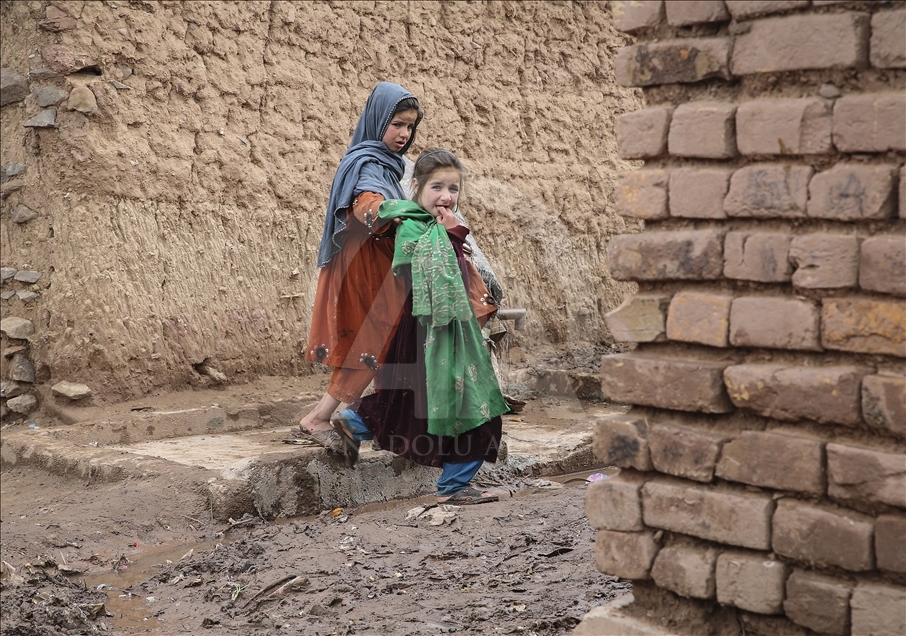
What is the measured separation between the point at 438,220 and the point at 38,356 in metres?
2.95

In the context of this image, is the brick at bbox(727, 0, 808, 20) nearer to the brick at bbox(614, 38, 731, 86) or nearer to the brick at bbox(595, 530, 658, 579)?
the brick at bbox(614, 38, 731, 86)

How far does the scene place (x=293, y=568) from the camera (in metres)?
3.64

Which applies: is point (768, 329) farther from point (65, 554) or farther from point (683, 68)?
point (65, 554)

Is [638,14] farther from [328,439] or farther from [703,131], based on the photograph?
[328,439]

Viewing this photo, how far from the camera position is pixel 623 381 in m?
2.41

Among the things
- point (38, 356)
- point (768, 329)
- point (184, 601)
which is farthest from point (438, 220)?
point (38, 356)

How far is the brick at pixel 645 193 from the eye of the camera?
7.70ft

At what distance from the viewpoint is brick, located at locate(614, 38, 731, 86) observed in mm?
2242

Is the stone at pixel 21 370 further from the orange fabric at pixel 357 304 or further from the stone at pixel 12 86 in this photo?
the orange fabric at pixel 357 304

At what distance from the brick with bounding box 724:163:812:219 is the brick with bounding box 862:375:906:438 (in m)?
0.38

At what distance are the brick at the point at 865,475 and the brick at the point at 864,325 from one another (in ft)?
0.67

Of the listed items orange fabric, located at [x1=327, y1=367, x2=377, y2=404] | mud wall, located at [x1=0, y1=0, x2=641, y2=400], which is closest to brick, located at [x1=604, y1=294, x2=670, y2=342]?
orange fabric, located at [x1=327, y1=367, x2=377, y2=404]

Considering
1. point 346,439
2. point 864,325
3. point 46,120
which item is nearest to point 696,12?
point 864,325

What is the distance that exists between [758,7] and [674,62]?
0.74 ft
